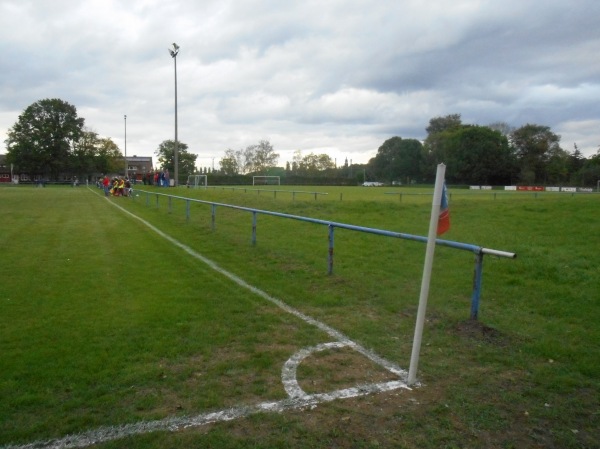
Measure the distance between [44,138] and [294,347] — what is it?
9824 cm

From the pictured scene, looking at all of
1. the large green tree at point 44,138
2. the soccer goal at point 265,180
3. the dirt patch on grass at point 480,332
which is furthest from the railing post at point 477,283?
the large green tree at point 44,138

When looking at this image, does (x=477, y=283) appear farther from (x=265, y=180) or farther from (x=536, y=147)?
(x=536, y=147)

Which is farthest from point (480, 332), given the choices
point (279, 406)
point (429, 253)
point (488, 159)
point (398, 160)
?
point (398, 160)

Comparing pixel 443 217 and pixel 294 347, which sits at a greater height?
pixel 443 217

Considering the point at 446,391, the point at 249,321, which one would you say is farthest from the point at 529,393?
the point at 249,321

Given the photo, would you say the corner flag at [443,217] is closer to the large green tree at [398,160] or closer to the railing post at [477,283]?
the railing post at [477,283]

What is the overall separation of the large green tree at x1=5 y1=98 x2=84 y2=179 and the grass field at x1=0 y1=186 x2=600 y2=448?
295 ft

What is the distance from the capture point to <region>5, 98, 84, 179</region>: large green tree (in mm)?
88500

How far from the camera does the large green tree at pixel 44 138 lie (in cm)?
8850

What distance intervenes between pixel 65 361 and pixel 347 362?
2.55 metres

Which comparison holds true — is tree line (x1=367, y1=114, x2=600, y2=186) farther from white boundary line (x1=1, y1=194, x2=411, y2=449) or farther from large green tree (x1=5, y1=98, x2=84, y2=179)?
large green tree (x1=5, y1=98, x2=84, y2=179)

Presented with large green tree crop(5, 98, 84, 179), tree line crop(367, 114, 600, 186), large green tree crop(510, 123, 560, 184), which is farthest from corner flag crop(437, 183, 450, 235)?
large green tree crop(5, 98, 84, 179)

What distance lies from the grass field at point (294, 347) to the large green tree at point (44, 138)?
3534 inches

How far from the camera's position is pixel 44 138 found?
8950 cm
